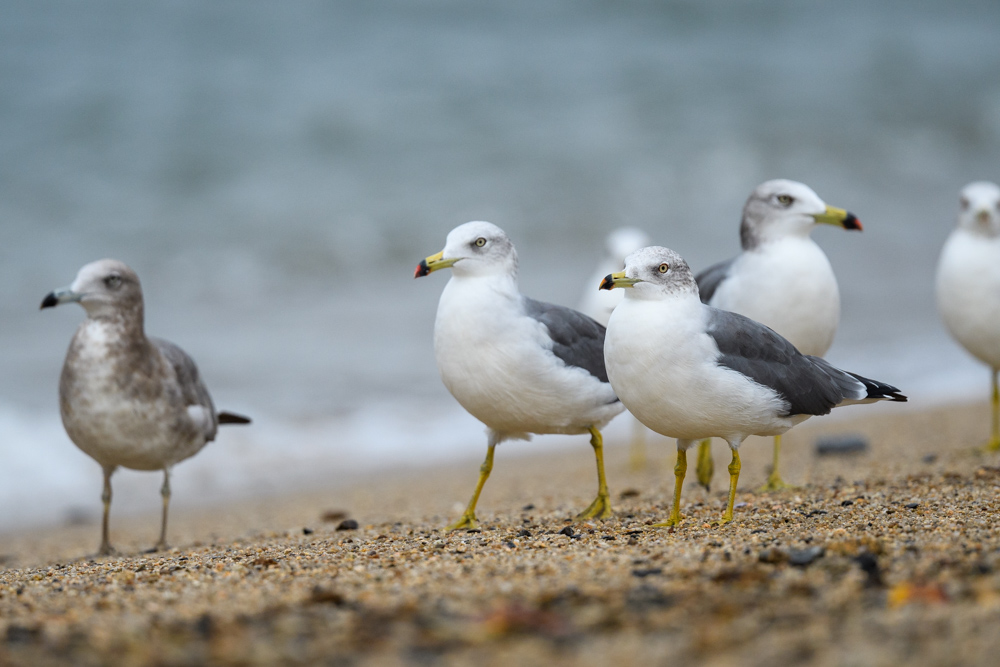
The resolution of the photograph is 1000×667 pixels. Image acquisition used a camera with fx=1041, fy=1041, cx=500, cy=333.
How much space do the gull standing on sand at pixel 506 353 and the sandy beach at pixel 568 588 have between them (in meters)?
0.52

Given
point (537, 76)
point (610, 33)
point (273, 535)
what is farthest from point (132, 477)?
point (610, 33)

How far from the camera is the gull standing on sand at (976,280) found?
7.05m

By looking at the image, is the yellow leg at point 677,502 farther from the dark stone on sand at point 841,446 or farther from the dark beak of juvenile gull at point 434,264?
the dark stone on sand at point 841,446

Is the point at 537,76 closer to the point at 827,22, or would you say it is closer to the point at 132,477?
the point at 827,22

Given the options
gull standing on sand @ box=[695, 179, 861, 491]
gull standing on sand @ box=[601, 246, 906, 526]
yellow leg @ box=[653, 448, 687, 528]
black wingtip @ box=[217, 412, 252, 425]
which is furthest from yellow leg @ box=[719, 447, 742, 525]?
black wingtip @ box=[217, 412, 252, 425]

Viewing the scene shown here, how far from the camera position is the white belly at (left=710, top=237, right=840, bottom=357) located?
19.1 feet

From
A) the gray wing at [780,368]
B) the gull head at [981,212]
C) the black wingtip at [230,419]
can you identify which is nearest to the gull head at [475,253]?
the gray wing at [780,368]

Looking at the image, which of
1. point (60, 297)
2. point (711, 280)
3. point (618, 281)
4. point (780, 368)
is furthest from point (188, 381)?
point (780, 368)

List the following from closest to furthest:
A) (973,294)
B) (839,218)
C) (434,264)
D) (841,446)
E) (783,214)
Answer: (434,264) → (839,218) → (783,214) → (973,294) → (841,446)

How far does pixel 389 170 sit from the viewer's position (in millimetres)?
17953

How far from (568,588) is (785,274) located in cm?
320

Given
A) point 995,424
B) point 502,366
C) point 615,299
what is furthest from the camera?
point 615,299

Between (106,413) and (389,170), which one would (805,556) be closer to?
(106,413)

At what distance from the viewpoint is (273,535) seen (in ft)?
18.5
